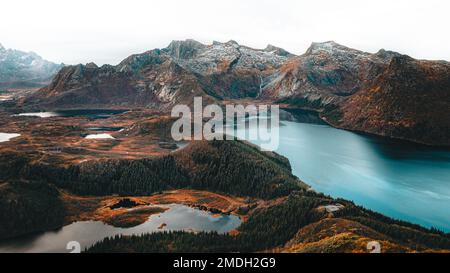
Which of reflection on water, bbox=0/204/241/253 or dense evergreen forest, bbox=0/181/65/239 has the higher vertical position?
dense evergreen forest, bbox=0/181/65/239

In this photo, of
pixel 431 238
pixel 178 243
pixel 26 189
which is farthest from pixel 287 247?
pixel 26 189

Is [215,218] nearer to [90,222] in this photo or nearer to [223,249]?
[223,249]

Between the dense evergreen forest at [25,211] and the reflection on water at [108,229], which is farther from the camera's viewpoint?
the dense evergreen forest at [25,211]

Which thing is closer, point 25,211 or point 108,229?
point 108,229

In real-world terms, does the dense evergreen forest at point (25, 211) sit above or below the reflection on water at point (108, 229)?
above

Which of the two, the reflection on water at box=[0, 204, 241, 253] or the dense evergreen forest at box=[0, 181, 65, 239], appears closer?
the reflection on water at box=[0, 204, 241, 253]

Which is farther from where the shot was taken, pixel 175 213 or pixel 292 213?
pixel 175 213
